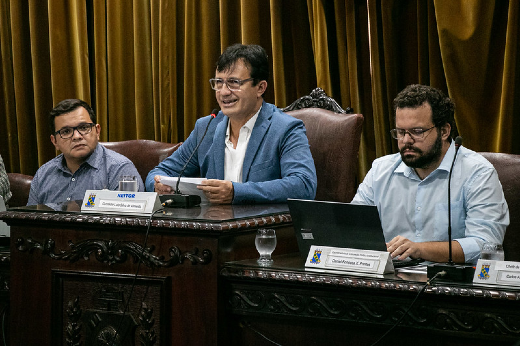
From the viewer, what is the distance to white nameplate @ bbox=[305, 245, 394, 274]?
192 centimetres

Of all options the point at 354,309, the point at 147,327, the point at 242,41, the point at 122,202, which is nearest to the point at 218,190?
the point at 122,202

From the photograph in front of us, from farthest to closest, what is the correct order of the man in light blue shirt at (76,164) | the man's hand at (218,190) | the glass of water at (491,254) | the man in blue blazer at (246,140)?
1. the man in light blue shirt at (76,164)
2. the man in blue blazer at (246,140)
3. the man's hand at (218,190)
4. the glass of water at (491,254)

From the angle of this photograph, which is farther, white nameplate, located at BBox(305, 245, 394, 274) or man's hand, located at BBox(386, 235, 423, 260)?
man's hand, located at BBox(386, 235, 423, 260)

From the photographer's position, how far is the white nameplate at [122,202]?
226 centimetres

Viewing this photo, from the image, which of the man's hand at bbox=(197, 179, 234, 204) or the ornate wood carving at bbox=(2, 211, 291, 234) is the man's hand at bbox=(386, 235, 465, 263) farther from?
the man's hand at bbox=(197, 179, 234, 204)

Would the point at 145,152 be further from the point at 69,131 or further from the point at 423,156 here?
the point at 423,156

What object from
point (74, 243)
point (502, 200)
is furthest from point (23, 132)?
point (502, 200)

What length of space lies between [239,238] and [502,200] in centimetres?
94

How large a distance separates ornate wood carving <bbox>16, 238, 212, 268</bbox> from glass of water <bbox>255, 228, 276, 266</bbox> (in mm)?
160

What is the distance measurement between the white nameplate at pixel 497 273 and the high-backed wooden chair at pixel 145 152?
2.12m

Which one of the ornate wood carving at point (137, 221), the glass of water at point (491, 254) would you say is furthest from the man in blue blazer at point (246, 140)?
the glass of water at point (491, 254)

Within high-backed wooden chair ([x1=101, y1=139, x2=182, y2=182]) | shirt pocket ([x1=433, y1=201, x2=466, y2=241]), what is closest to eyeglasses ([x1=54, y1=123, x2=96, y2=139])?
high-backed wooden chair ([x1=101, y1=139, x2=182, y2=182])

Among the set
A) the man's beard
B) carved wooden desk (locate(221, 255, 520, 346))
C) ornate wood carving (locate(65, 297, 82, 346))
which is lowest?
ornate wood carving (locate(65, 297, 82, 346))

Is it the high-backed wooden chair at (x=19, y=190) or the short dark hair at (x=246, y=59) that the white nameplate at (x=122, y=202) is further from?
the high-backed wooden chair at (x=19, y=190)
